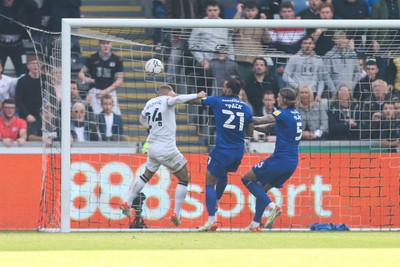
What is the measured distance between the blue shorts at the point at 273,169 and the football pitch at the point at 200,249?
4.41 feet

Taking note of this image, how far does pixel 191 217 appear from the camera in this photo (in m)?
18.4

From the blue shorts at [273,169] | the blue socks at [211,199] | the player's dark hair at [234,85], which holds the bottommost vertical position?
the blue socks at [211,199]

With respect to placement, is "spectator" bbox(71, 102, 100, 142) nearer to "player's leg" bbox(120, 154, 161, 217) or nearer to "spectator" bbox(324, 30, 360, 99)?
"player's leg" bbox(120, 154, 161, 217)

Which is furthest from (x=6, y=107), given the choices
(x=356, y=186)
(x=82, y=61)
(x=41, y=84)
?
(x=356, y=186)

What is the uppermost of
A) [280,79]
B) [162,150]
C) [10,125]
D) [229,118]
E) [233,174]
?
[280,79]

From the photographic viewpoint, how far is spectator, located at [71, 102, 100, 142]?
1892 cm

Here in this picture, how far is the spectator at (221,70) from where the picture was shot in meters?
19.5

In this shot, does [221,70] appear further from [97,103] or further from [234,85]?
[234,85]

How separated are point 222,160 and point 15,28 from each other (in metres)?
5.81

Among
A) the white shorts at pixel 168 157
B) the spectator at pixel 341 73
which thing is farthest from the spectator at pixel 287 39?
the white shorts at pixel 168 157

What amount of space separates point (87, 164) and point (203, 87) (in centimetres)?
230

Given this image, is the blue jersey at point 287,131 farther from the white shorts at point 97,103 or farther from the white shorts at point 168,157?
the white shorts at point 97,103

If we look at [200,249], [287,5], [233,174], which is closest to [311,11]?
[287,5]

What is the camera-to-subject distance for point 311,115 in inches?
763
